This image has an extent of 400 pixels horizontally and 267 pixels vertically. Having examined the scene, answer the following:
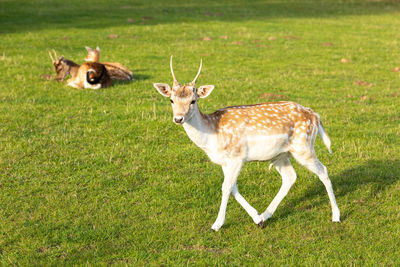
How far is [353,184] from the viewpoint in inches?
329

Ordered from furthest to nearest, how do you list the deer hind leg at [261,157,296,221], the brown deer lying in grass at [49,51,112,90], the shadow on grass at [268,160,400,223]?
1. the brown deer lying in grass at [49,51,112,90]
2. the shadow on grass at [268,160,400,223]
3. the deer hind leg at [261,157,296,221]

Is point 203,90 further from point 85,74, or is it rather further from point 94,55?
point 94,55

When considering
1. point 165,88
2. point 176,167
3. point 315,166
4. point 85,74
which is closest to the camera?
point 165,88

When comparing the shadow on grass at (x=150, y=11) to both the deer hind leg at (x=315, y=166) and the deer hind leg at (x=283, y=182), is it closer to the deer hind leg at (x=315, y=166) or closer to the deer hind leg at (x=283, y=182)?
the deer hind leg at (x=283, y=182)

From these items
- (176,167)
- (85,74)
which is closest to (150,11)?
(85,74)

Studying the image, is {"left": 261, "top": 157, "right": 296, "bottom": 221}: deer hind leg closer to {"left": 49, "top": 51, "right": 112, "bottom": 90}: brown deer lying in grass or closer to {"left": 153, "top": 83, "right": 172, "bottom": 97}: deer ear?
{"left": 153, "top": 83, "right": 172, "bottom": 97}: deer ear

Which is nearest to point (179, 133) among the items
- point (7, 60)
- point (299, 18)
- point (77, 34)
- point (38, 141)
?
point (38, 141)

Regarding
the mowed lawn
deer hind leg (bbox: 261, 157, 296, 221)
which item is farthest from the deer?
the mowed lawn

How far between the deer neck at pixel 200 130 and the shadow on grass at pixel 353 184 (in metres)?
1.56

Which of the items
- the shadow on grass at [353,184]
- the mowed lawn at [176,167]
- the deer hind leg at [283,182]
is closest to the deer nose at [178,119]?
the mowed lawn at [176,167]

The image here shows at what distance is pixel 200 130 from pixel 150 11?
26.2 meters

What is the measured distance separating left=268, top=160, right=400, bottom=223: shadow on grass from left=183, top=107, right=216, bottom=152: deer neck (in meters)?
1.56

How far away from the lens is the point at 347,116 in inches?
475

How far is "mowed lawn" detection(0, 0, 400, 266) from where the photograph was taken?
21.2 feet
